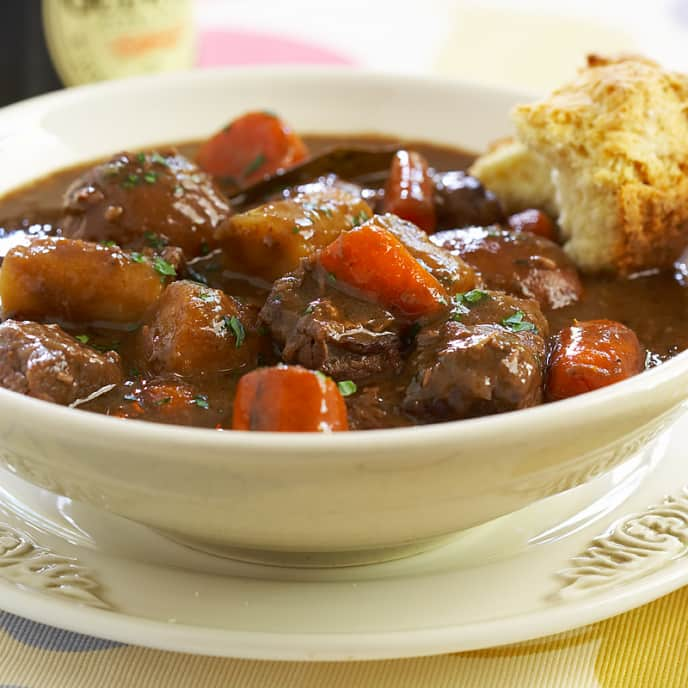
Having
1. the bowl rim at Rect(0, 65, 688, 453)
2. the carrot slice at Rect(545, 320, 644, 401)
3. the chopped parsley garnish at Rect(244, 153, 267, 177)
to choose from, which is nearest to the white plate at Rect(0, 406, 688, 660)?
the carrot slice at Rect(545, 320, 644, 401)

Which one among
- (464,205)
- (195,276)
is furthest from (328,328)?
(464,205)

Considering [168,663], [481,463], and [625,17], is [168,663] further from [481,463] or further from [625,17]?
[625,17]

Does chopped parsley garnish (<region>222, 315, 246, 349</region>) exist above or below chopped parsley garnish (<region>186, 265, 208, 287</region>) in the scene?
above

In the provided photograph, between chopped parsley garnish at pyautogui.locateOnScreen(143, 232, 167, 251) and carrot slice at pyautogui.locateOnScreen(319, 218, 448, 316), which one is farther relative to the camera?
chopped parsley garnish at pyautogui.locateOnScreen(143, 232, 167, 251)

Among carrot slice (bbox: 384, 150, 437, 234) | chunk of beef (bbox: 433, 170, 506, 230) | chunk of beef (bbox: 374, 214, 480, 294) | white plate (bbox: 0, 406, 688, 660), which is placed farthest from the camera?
chunk of beef (bbox: 433, 170, 506, 230)

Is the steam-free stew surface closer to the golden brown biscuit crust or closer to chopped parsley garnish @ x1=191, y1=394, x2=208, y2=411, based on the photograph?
chopped parsley garnish @ x1=191, y1=394, x2=208, y2=411

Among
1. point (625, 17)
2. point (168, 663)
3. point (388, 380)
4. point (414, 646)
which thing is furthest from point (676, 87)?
point (625, 17)

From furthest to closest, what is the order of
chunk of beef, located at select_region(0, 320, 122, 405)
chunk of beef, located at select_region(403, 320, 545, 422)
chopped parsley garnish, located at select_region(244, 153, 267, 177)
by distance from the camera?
chopped parsley garnish, located at select_region(244, 153, 267, 177), chunk of beef, located at select_region(0, 320, 122, 405), chunk of beef, located at select_region(403, 320, 545, 422)

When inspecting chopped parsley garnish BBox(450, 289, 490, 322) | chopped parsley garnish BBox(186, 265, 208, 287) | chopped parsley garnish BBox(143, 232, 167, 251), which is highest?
chopped parsley garnish BBox(450, 289, 490, 322)

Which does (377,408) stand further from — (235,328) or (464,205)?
(464,205)
